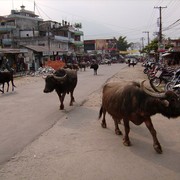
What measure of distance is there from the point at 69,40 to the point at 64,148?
5773 centimetres

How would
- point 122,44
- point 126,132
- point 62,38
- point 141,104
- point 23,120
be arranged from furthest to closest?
1. point 122,44
2. point 62,38
3. point 23,120
4. point 126,132
5. point 141,104

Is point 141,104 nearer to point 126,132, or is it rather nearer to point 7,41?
point 126,132

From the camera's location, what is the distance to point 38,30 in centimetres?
5697

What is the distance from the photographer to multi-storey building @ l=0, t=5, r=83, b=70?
3947 centimetres

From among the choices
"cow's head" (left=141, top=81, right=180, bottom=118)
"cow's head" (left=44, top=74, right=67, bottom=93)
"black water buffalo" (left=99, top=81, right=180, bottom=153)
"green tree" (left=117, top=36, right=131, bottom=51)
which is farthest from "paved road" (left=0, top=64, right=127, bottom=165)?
"green tree" (left=117, top=36, right=131, bottom=51)

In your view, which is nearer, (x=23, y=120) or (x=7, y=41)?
(x=23, y=120)

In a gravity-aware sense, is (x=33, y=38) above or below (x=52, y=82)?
above

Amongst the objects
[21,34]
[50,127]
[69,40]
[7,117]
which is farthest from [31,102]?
[69,40]

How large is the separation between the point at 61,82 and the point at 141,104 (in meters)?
5.28

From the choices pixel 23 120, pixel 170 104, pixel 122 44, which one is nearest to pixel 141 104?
pixel 170 104

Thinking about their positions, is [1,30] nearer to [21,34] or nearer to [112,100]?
[21,34]

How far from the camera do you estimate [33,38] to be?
164 ft

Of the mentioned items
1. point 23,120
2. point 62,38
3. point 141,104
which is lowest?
point 23,120

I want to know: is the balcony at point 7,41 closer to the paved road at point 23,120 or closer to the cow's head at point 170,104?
the paved road at point 23,120
